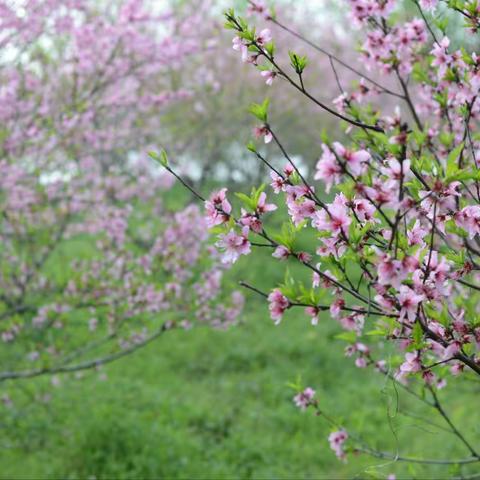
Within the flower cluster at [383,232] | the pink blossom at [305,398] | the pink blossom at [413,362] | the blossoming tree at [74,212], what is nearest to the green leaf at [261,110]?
the flower cluster at [383,232]

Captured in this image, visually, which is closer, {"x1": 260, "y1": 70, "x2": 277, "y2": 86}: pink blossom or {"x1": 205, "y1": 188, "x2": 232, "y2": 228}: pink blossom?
{"x1": 205, "y1": 188, "x2": 232, "y2": 228}: pink blossom

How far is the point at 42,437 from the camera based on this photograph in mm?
6543

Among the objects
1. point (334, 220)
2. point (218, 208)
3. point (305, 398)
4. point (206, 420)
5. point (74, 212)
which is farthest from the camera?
point (206, 420)

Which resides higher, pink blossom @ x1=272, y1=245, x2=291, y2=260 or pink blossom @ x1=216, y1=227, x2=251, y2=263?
pink blossom @ x1=216, y1=227, x2=251, y2=263

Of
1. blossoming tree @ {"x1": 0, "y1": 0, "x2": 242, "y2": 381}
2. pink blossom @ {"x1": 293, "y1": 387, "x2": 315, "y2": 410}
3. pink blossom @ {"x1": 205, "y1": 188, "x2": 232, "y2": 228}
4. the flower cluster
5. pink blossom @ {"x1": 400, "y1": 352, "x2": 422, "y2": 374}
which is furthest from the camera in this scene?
blossoming tree @ {"x1": 0, "y1": 0, "x2": 242, "y2": 381}

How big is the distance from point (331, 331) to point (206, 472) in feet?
16.3

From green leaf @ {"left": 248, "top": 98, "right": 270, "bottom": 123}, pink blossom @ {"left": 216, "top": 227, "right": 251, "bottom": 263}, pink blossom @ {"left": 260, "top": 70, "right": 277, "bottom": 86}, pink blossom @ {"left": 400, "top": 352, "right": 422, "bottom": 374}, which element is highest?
pink blossom @ {"left": 260, "top": 70, "right": 277, "bottom": 86}

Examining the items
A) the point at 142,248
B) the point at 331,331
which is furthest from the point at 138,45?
the point at 331,331

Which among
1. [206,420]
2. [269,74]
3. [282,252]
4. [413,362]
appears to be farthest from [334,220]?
[206,420]

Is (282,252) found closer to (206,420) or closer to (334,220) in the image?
(334,220)

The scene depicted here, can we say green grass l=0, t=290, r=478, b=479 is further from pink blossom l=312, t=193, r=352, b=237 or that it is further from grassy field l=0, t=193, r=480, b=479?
Result: pink blossom l=312, t=193, r=352, b=237

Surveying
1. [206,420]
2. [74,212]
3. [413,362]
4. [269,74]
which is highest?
[74,212]

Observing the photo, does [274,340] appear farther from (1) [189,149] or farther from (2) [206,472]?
(1) [189,149]

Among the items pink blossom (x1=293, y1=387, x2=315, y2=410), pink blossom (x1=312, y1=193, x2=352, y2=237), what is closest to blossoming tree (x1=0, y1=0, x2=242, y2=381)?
pink blossom (x1=293, y1=387, x2=315, y2=410)
